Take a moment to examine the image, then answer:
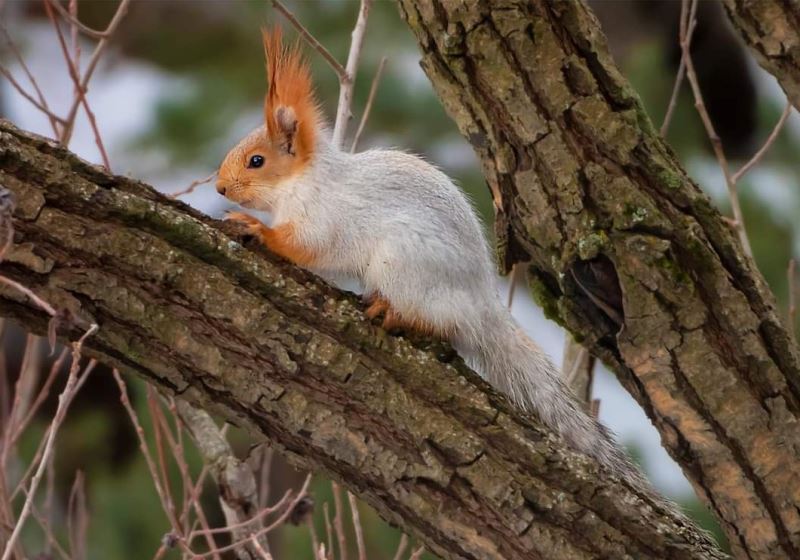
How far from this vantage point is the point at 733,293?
82.0 inches

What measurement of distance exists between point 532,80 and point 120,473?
4359 millimetres

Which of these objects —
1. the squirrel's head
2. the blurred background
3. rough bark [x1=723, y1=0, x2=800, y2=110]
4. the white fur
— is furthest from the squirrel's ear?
the blurred background

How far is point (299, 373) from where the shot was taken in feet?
6.76

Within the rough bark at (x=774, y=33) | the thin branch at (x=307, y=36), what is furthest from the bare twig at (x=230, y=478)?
the rough bark at (x=774, y=33)

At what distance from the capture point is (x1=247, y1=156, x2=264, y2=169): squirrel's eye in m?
2.67

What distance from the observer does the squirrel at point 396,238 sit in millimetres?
2389

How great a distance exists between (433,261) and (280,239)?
29 centimetres

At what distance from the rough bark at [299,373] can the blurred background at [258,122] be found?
2.24m

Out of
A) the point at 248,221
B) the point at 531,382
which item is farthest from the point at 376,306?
the point at 531,382

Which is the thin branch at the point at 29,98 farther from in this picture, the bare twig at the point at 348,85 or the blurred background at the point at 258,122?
the blurred background at the point at 258,122

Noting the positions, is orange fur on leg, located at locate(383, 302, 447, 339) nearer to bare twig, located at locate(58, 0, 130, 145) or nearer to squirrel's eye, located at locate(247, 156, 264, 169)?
squirrel's eye, located at locate(247, 156, 264, 169)

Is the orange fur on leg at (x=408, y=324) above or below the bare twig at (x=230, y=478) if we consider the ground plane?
above

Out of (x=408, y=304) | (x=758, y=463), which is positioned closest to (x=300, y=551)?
(x=408, y=304)

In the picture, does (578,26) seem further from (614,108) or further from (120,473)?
(120,473)
